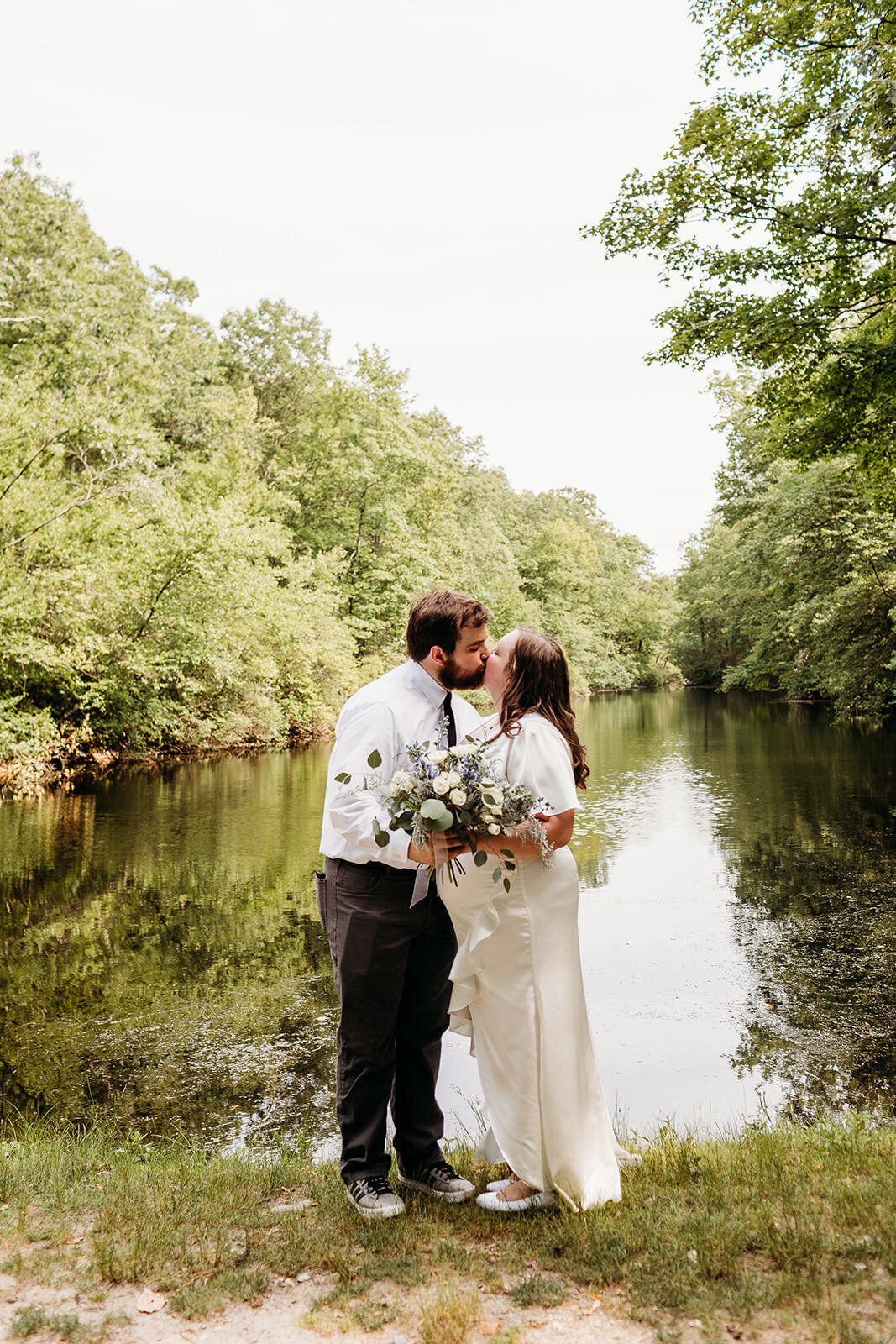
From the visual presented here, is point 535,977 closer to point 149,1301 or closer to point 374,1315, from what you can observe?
point 374,1315

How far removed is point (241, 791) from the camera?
1827 centimetres

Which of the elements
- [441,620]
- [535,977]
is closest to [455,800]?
[441,620]

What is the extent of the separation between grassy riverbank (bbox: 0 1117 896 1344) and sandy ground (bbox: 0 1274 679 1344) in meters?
0.04

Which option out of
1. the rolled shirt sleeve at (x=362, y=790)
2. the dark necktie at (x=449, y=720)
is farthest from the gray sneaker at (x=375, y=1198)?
the dark necktie at (x=449, y=720)

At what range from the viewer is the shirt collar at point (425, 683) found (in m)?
3.51

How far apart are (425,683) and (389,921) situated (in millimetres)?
868

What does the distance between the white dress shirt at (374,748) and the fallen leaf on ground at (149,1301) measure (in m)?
1.43

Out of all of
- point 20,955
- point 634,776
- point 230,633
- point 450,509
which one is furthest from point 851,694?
point 20,955

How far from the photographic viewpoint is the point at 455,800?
10.1 ft

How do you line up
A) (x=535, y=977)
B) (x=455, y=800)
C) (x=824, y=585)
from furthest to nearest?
(x=824, y=585) → (x=535, y=977) → (x=455, y=800)

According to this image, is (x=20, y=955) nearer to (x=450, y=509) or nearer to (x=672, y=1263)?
(x=672, y=1263)

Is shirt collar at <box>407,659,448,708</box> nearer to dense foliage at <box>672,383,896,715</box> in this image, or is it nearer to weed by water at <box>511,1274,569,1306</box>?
weed by water at <box>511,1274,569,1306</box>

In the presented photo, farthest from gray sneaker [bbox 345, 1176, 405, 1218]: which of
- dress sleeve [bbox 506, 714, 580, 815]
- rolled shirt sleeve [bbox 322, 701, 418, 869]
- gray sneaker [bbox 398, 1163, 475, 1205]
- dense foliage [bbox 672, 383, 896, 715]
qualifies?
dense foliage [bbox 672, 383, 896, 715]

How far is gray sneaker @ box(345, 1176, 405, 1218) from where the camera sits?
3.38 meters
